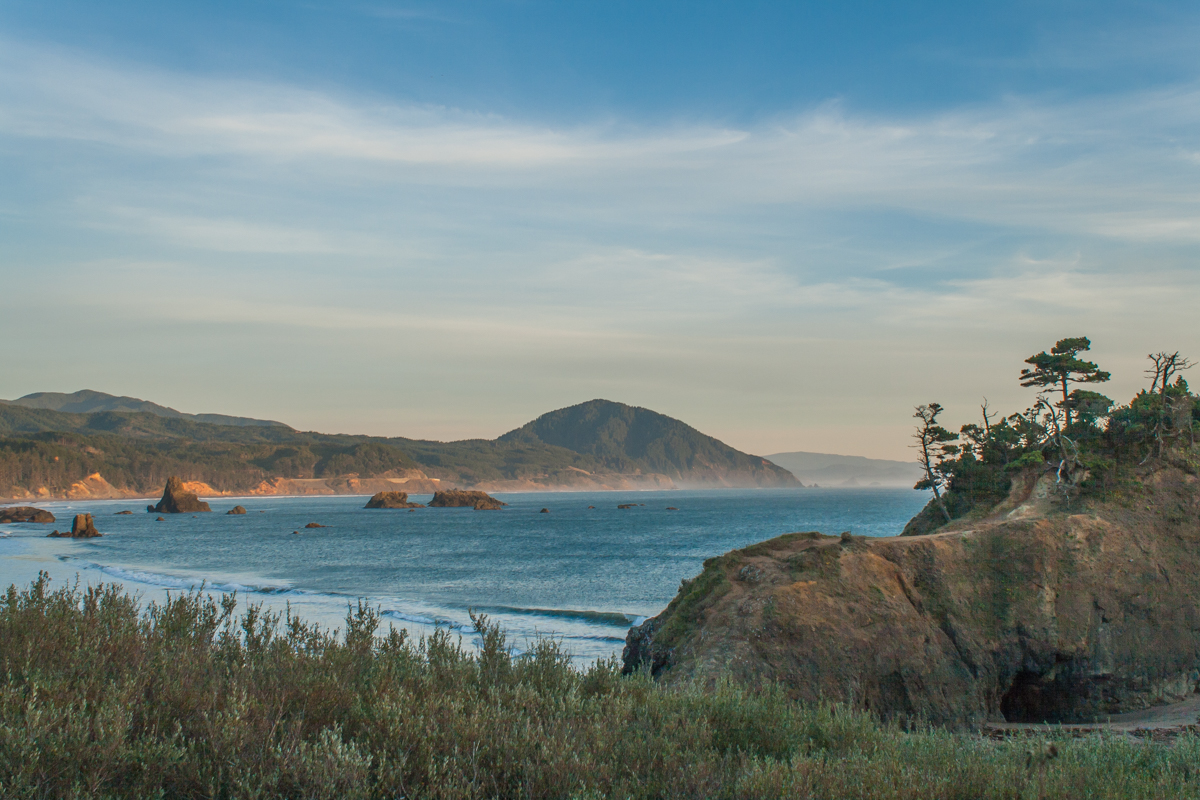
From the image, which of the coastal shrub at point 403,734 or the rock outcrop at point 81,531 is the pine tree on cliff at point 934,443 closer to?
→ the coastal shrub at point 403,734

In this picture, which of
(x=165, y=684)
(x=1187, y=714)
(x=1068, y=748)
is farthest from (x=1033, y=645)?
(x=165, y=684)

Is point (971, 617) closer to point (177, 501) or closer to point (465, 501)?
point (177, 501)

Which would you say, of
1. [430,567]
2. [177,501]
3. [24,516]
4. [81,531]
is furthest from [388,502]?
[430,567]

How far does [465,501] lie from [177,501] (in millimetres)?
52635

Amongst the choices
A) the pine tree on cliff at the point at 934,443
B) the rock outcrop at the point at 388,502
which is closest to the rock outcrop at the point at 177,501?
the rock outcrop at the point at 388,502

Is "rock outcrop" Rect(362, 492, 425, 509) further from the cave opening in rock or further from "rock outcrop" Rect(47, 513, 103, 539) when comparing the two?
the cave opening in rock

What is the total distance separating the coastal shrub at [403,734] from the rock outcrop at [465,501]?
470ft

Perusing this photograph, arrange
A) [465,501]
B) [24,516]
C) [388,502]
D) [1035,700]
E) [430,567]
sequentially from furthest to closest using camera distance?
[465,501] < [388,502] < [24,516] < [430,567] < [1035,700]

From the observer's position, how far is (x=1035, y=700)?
15250 mm

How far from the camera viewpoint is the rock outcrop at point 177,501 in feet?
426

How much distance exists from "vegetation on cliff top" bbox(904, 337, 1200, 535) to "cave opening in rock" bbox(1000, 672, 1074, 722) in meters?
4.70

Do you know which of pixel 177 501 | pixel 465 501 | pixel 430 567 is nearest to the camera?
pixel 430 567

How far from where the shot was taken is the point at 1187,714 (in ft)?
46.1

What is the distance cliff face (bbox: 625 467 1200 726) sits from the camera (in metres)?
13.3
